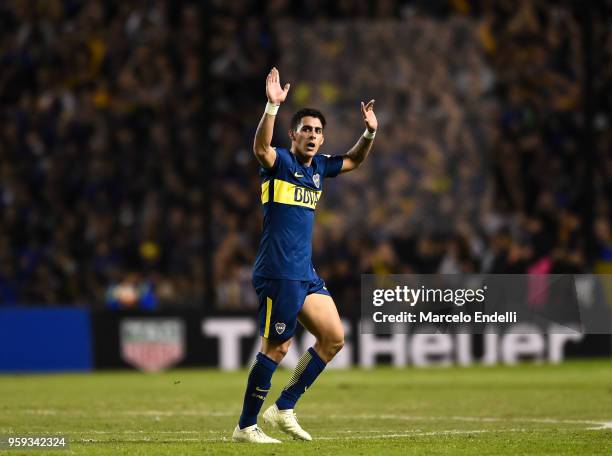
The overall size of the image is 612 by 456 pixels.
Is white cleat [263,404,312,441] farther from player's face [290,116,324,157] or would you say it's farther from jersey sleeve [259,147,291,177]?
player's face [290,116,324,157]

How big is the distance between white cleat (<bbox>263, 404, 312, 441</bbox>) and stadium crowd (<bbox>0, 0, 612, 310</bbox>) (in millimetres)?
11175

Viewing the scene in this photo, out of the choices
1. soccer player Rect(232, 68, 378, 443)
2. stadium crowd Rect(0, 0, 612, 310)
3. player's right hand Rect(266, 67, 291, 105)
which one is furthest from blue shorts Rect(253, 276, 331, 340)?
stadium crowd Rect(0, 0, 612, 310)

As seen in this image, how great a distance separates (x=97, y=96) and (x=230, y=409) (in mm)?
11954

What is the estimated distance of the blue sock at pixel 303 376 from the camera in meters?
9.69

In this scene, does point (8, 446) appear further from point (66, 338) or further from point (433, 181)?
point (433, 181)

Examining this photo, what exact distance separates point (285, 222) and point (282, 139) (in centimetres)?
1375

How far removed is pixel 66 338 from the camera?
21.1 meters

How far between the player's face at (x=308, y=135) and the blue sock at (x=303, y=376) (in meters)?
1.43

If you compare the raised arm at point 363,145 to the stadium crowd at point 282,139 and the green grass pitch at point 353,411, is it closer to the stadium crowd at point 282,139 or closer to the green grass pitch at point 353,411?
the green grass pitch at point 353,411

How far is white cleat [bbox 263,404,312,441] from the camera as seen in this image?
9.57m

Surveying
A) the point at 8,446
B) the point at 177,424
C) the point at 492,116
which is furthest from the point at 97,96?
the point at 8,446

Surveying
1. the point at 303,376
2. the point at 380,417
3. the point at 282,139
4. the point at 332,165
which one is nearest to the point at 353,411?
the point at 380,417

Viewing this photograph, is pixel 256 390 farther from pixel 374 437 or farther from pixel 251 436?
pixel 374 437

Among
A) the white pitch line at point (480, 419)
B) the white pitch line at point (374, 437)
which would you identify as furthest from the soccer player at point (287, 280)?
the white pitch line at point (480, 419)
